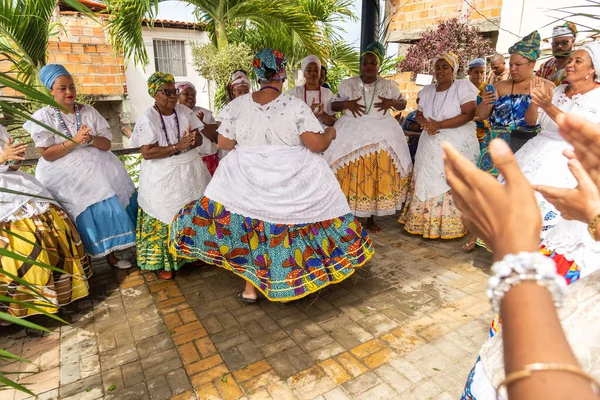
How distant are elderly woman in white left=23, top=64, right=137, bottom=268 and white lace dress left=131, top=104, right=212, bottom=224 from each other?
0.36 metres

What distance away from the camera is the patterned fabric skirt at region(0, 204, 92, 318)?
10.0 ft

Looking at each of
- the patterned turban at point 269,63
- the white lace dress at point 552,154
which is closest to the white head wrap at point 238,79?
the patterned turban at point 269,63

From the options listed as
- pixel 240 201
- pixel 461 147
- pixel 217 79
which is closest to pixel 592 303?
pixel 240 201

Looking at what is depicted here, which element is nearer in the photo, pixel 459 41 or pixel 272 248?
pixel 272 248

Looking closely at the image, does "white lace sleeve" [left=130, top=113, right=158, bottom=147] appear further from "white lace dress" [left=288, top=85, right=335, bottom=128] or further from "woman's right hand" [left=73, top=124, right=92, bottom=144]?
"white lace dress" [left=288, top=85, right=335, bottom=128]

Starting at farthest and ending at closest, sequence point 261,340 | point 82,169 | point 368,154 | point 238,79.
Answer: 1. point 238,79
2. point 368,154
3. point 82,169
4. point 261,340

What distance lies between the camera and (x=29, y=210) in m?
3.21

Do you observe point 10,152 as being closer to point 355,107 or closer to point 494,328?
point 494,328

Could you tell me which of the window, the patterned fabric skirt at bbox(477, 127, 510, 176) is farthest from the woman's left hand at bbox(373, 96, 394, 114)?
the window

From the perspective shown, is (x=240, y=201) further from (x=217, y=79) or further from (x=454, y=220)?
(x=217, y=79)

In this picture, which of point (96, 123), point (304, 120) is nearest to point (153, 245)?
point (96, 123)

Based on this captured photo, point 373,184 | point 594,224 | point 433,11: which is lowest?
point 373,184

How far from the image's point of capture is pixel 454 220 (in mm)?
4695

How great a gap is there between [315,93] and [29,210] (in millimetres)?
3220
